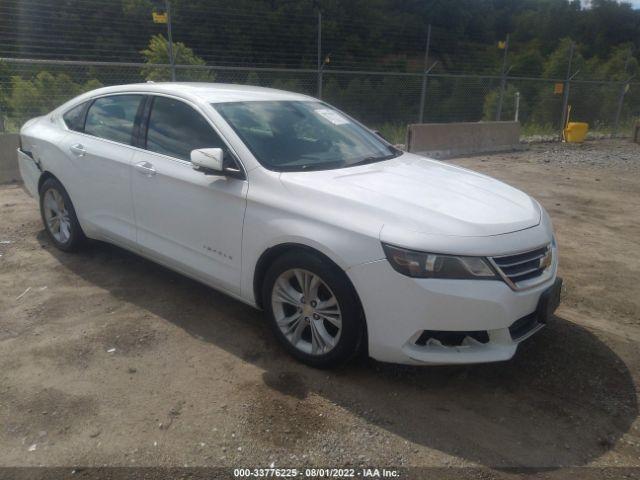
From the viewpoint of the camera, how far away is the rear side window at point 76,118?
192 inches

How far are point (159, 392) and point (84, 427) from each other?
1.41 feet

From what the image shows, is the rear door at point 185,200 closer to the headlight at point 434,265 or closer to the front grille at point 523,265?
the headlight at point 434,265

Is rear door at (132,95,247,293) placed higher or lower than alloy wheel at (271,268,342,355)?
higher

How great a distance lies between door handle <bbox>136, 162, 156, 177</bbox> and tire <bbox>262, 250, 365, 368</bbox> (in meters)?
1.28

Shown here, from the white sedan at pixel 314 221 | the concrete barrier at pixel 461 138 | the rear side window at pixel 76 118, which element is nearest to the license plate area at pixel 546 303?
the white sedan at pixel 314 221

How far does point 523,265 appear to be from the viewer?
3025 millimetres

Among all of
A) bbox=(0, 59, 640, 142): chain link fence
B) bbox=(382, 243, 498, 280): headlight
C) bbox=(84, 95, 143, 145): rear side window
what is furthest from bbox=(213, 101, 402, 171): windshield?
bbox=(0, 59, 640, 142): chain link fence

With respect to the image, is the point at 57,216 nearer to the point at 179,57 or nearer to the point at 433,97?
the point at 179,57

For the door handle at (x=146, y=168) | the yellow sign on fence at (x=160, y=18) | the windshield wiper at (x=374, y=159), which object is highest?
the yellow sign on fence at (x=160, y=18)

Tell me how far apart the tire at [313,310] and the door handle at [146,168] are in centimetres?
128

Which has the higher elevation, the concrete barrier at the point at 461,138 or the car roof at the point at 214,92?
the car roof at the point at 214,92

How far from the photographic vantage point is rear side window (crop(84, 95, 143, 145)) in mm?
4348

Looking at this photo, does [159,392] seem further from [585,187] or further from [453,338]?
[585,187]

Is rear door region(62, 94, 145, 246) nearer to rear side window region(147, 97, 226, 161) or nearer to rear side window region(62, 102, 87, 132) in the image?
rear side window region(62, 102, 87, 132)
